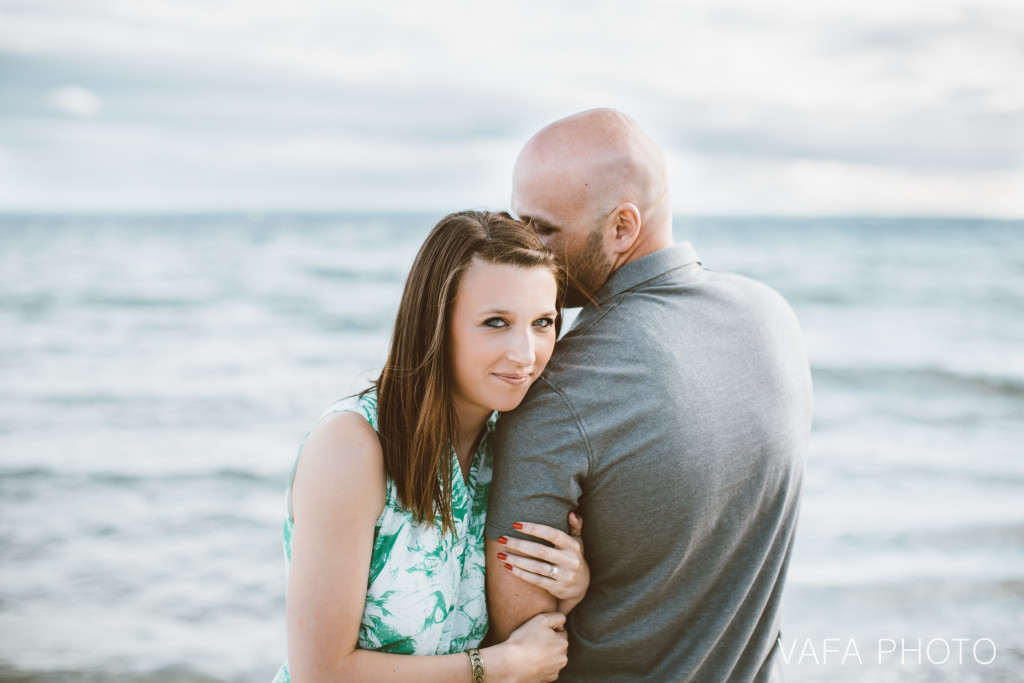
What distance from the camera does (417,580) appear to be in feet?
5.54

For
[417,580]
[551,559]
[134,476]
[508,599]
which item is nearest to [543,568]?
[551,559]

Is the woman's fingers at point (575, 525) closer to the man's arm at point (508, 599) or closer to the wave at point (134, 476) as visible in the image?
the man's arm at point (508, 599)

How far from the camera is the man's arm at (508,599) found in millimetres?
1822

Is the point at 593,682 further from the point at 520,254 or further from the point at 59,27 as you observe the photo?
the point at 59,27

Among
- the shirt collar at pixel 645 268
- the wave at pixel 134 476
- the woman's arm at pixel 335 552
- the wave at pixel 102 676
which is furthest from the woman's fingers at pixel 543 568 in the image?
the wave at pixel 134 476

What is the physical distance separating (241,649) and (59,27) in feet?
71.0

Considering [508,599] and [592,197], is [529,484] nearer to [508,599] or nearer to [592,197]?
[508,599]

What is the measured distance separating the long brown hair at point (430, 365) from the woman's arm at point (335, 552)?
7 centimetres

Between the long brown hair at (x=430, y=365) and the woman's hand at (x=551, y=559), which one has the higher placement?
the long brown hair at (x=430, y=365)

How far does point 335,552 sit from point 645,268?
1054 millimetres

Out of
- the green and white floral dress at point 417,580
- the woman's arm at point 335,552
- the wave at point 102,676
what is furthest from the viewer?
the wave at point 102,676

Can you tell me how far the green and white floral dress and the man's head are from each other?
0.69 meters

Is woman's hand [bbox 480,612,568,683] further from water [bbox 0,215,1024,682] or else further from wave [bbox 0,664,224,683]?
wave [bbox 0,664,224,683]

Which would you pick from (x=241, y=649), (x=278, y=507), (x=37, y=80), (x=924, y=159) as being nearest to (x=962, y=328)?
(x=924, y=159)
